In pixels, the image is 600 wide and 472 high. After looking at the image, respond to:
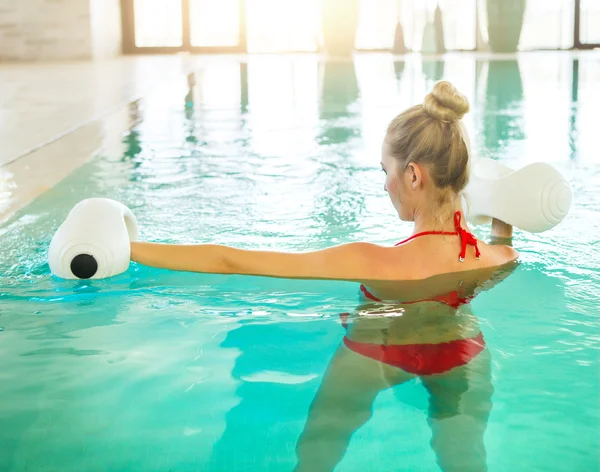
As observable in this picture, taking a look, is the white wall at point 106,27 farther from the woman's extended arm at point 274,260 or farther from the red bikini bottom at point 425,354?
the red bikini bottom at point 425,354

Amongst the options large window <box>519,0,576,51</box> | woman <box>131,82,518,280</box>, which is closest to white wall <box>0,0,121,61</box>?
large window <box>519,0,576,51</box>

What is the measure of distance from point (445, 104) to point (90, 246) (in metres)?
1.18

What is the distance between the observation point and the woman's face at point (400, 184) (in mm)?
2373

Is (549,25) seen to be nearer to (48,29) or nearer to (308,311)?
(48,29)

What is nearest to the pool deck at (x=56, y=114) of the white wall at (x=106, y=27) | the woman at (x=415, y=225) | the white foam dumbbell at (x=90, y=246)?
the white foam dumbbell at (x=90, y=246)

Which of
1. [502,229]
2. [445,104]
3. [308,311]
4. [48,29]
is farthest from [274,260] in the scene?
[48,29]

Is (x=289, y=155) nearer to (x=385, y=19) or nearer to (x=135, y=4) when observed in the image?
(x=135, y=4)

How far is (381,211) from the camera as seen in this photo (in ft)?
13.3

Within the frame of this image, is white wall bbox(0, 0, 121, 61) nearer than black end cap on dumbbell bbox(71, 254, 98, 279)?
No

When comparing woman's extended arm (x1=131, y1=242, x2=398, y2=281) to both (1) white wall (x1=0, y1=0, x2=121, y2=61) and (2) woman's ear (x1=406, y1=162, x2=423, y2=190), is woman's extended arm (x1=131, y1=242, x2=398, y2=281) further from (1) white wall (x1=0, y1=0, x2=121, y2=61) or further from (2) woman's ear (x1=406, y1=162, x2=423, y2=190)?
(1) white wall (x1=0, y1=0, x2=121, y2=61)

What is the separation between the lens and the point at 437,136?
230 cm

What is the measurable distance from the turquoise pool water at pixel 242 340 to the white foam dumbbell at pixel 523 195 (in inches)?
8.0

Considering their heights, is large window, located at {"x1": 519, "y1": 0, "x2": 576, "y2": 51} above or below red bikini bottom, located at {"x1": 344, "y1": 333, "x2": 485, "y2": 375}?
above

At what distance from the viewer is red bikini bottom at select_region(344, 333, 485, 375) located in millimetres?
2078
